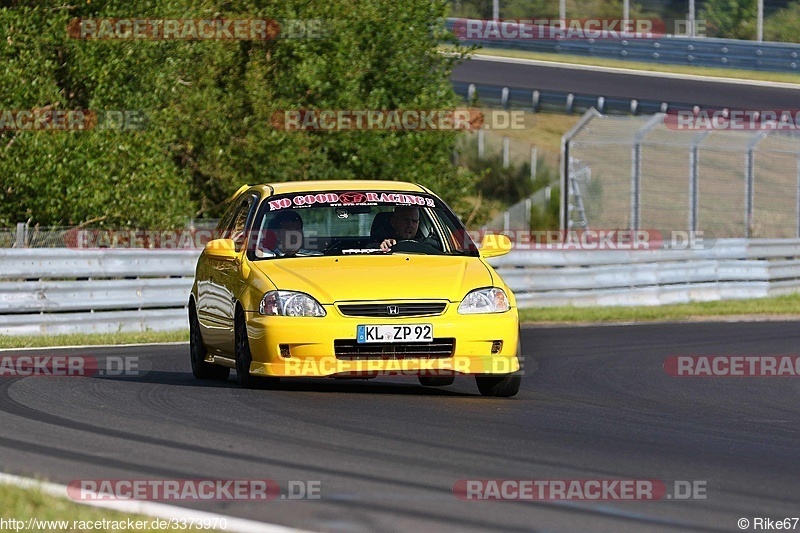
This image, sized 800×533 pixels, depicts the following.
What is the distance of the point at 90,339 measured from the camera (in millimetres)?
16312

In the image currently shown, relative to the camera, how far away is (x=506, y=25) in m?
39.5

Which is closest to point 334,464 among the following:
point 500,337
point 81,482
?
point 81,482

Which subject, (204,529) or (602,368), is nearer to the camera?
(204,529)

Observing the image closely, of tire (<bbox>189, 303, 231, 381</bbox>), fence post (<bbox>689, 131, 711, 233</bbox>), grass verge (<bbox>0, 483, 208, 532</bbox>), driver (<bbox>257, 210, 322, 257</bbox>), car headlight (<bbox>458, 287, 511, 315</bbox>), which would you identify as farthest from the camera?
fence post (<bbox>689, 131, 711, 233</bbox>)

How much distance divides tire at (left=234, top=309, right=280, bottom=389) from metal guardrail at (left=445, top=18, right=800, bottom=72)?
2713 centimetres

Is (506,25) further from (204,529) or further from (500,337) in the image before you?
(204,529)

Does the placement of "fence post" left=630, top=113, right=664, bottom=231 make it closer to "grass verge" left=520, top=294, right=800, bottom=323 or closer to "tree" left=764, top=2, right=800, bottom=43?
"grass verge" left=520, top=294, right=800, bottom=323

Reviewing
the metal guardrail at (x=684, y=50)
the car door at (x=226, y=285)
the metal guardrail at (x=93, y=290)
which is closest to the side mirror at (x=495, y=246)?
the car door at (x=226, y=285)

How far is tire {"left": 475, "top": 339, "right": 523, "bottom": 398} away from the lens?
10.2 metres

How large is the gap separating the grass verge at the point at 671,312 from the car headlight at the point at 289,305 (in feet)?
36.9

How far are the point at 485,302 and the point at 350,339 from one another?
3.25ft

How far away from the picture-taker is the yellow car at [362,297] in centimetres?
962

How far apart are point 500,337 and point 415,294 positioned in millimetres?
671

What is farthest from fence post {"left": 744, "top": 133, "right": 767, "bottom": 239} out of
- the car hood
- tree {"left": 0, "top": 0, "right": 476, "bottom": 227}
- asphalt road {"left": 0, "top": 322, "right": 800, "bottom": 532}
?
the car hood
